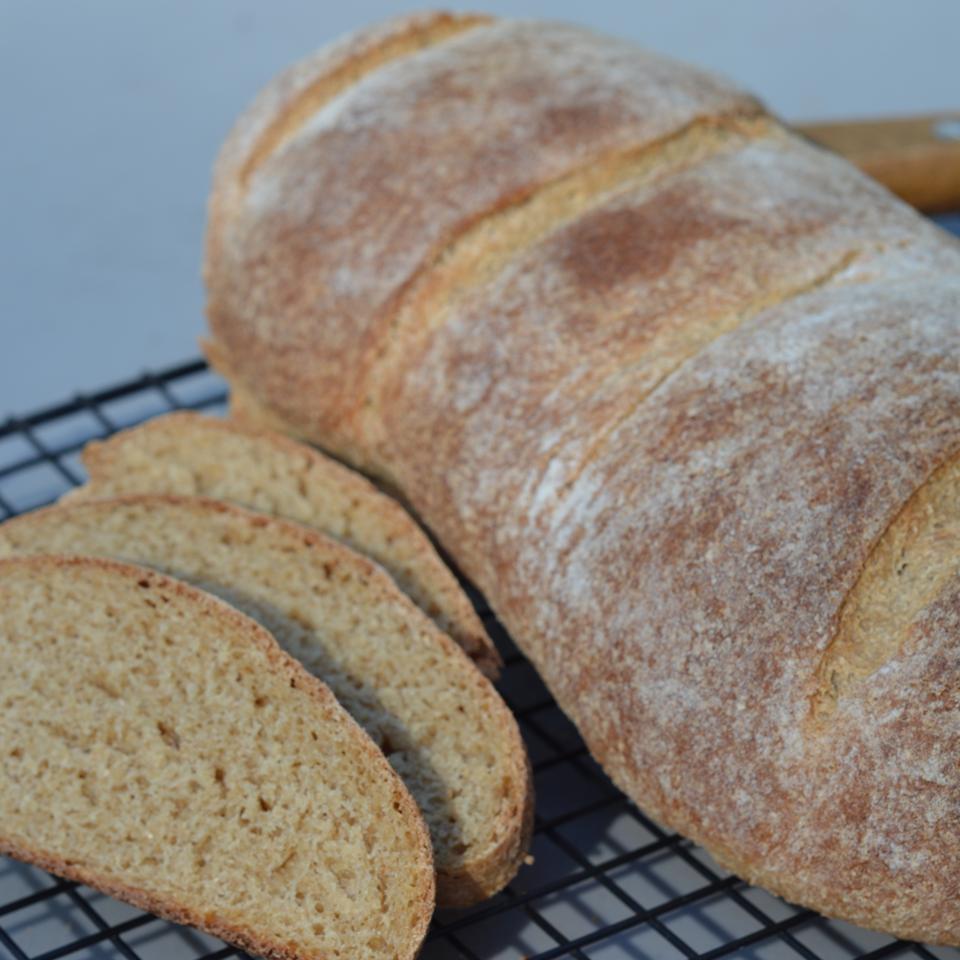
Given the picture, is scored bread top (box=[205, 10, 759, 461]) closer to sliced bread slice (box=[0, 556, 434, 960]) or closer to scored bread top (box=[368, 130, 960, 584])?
scored bread top (box=[368, 130, 960, 584])

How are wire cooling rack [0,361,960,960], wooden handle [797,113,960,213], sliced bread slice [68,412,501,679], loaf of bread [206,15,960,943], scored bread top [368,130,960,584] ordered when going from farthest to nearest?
wooden handle [797,113,960,213], sliced bread slice [68,412,501,679], scored bread top [368,130,960,584], wire cooling rack [0,361,960,960], loaf of bread [206,15,960,943]

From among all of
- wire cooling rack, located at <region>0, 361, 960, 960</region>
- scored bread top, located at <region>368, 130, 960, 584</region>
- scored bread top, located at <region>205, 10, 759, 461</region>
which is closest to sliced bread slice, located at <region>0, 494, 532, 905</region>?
wire cooling rack, located at <region>0, 361, 960, 960</region>

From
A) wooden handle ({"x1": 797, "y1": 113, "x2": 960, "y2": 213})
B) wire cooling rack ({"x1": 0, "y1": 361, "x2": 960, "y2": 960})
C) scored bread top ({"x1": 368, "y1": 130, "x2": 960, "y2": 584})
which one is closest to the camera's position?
wire cooling rack ({"x1": 0, "y1": 361, "x2": 960, "y2": 960})

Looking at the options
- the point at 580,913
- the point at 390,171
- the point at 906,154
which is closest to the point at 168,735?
the point at 580,913

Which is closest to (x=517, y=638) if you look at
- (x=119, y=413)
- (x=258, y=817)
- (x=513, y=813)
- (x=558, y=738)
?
(x=558, y=738)

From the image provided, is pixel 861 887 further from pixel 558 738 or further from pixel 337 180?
pixel 337 180

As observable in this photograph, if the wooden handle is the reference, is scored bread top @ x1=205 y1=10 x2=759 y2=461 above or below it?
above

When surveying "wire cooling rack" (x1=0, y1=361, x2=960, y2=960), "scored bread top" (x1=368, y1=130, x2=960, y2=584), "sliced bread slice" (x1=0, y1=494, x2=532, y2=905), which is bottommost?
"wire cooling rack" (x1=0, y1=361, x2=960, y2=960)
